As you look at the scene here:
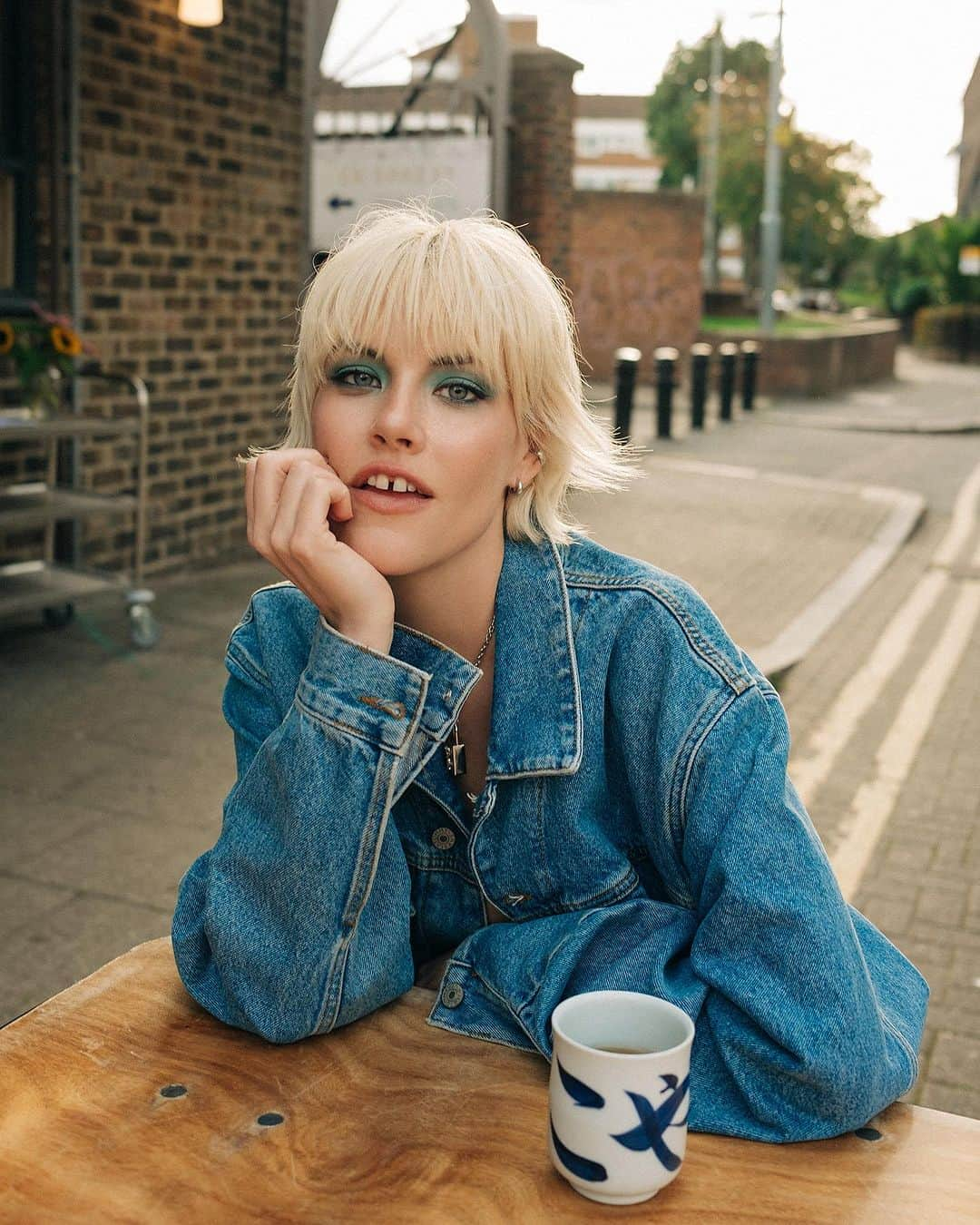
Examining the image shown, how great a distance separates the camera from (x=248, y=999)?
5.06 feet

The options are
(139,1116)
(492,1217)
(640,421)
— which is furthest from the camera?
(640,421)

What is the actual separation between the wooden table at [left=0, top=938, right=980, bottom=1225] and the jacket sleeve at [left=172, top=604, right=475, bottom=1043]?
6 centimetres

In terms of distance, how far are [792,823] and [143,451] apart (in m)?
5.12

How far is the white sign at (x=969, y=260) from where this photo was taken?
36.8 metres

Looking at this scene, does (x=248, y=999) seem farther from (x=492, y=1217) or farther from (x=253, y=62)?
(x=253, y=62)

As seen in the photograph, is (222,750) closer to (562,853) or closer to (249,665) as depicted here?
(249,665)

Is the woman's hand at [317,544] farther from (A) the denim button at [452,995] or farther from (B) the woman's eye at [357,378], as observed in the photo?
(A) the denim button at [452,995]

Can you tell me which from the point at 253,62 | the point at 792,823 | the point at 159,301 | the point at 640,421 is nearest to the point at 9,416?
the point at 159,301

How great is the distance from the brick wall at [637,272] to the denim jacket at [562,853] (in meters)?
24.5

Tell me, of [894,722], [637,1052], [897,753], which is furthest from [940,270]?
[637,1052]

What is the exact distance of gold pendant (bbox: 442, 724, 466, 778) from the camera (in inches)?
69.6

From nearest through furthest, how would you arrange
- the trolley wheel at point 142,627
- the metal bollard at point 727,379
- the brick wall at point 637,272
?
the trolley wheel at point 142,627 → the metal bollard at point 727,379 → the brick wall at point 637,272

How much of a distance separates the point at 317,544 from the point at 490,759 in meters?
0.34

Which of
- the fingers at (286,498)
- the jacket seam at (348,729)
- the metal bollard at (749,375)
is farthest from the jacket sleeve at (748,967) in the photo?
the metal bollard at (749,375)
